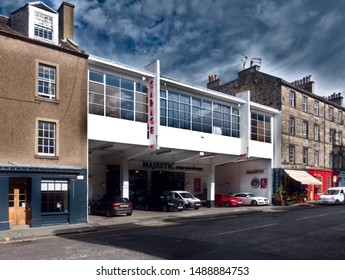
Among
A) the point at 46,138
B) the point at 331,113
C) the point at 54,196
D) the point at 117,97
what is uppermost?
the point at 331,113

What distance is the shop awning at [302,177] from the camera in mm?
34441

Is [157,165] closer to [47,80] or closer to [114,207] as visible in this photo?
[114,207]

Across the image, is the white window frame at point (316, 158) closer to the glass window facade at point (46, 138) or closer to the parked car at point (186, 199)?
the parked car at point (186, 199)

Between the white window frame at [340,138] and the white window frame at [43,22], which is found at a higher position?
the white window frame at [43,22]

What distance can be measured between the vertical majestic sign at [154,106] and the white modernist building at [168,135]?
68 mm

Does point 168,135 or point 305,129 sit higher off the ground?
point 305,129

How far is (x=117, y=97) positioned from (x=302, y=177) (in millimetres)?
22155

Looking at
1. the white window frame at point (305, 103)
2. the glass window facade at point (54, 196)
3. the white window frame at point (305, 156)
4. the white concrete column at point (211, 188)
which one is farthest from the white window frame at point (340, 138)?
the glass window facade at point (54, 196)

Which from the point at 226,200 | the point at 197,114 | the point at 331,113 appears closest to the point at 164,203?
the point at 197,114

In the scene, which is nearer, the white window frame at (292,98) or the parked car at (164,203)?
the parked car at (164,203)

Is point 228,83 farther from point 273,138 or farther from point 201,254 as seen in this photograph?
point 201,254

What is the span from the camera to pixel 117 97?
74.7ft

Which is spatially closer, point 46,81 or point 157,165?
point 46,81

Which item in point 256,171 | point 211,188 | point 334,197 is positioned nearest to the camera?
point 211,188
